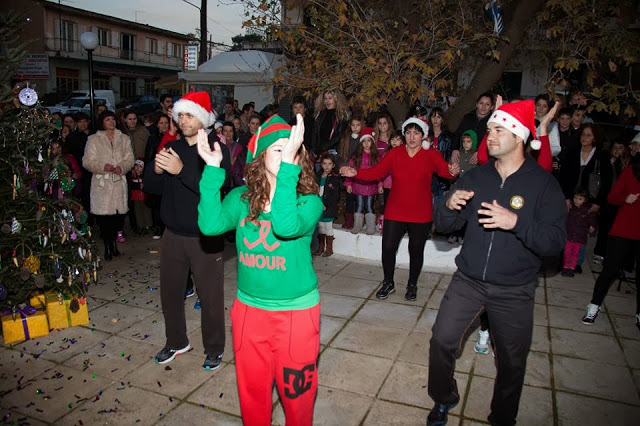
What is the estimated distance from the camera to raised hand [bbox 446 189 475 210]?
10.5ft

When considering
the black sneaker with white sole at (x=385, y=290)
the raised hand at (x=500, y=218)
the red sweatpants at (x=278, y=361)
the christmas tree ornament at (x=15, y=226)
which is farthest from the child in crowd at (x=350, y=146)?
the red sweatpants at (x=278, y=361)

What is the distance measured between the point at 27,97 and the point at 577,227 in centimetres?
710

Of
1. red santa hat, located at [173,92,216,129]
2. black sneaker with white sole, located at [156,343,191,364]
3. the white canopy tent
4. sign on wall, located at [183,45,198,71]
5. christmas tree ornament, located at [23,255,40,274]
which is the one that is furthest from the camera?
sign on wall, located at [183,45,198,71]

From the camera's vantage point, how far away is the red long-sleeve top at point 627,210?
4.98 metres

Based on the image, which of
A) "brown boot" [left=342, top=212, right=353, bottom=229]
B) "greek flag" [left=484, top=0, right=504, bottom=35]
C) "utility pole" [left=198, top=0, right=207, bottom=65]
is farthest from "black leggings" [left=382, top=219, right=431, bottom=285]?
"utility pole" [left=198, top=0, right=207, bottom=65]

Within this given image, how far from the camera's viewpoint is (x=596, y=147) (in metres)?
7.52

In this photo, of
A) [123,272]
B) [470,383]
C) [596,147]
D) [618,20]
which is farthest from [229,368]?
[618,20]

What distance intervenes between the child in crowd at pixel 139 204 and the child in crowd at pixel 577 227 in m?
6.82

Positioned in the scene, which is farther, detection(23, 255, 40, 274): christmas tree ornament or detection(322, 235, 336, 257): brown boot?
detection(322, 235, 336, 257): brown boot

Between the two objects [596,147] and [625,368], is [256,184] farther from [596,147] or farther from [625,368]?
[596,147]

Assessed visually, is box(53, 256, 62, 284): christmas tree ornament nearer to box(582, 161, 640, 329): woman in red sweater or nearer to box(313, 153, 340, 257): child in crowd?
box(313, 153, 340, 257): child in crowd

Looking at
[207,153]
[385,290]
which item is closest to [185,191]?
[207,153]

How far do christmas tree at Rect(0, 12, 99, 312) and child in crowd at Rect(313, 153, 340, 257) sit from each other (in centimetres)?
358

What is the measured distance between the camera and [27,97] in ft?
15.9
